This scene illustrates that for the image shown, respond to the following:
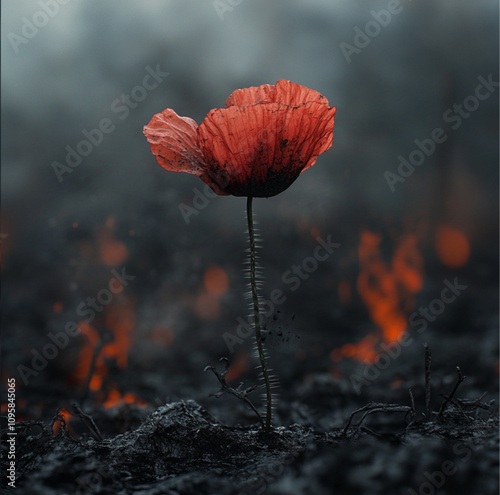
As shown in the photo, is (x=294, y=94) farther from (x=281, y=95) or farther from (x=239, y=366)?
(x=239, y=366)

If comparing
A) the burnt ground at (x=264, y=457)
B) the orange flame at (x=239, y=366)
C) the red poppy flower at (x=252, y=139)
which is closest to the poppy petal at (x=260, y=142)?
the red poppy flower at (x=252, y=139)

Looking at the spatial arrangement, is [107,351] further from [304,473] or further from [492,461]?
[492,461]

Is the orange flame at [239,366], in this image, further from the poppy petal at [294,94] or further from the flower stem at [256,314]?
the poppy petal at [294,94]

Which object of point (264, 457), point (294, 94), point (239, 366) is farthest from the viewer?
point (239, 366)

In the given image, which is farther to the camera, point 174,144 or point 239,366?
point 239,366

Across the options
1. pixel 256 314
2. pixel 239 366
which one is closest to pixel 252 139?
pixel 256 314

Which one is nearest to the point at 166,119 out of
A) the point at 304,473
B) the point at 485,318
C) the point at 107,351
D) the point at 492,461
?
the point at 304,473

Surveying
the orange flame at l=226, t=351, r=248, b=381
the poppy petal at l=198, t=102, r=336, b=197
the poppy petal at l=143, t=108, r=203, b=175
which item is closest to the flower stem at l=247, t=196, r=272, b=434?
the poppy petal at l=198, t=102, r=336, b=197

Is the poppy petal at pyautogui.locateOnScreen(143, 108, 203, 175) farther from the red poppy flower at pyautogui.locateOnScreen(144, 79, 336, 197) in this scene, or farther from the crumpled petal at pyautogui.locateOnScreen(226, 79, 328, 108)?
the crumpled petal at pyautogui.locateOnScreen(226, 79, 328, 108)
